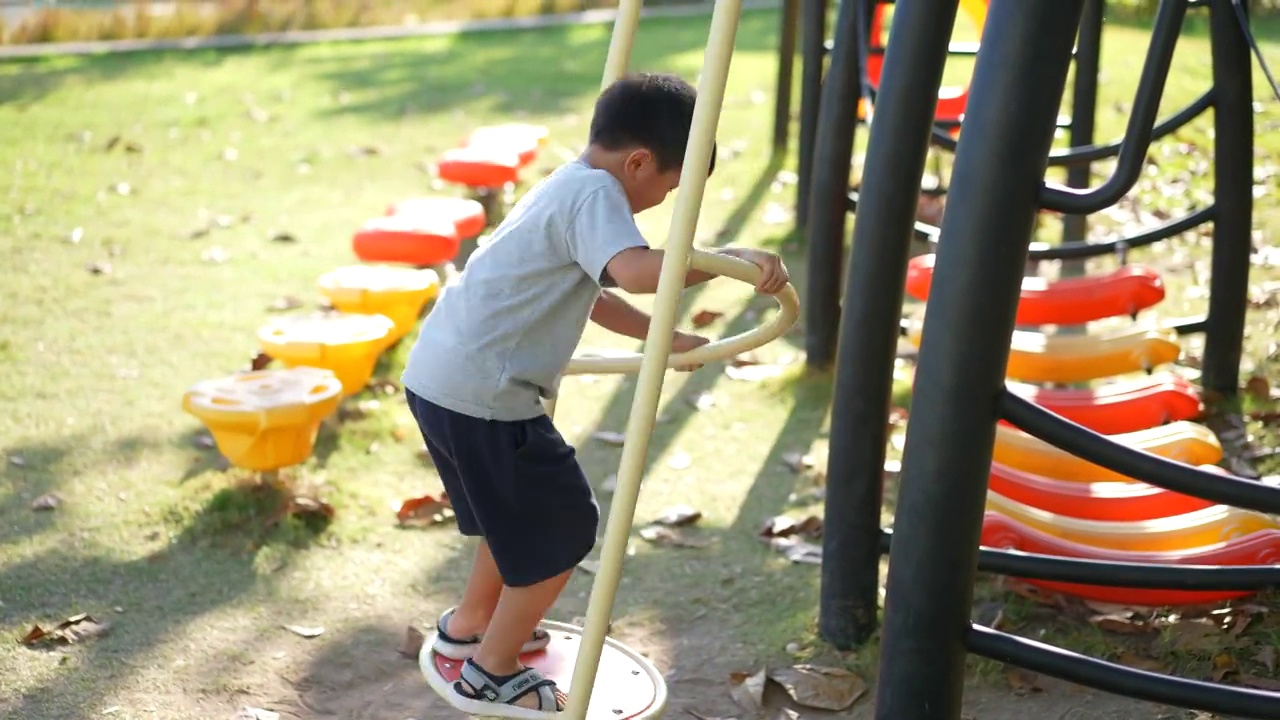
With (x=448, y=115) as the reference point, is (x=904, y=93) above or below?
above

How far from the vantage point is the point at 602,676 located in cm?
280

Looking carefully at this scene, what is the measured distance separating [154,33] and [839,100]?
355 inches

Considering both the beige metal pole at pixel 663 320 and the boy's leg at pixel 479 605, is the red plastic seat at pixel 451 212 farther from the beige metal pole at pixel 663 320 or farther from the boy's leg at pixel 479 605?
the beige metal pole at pixel 663 320

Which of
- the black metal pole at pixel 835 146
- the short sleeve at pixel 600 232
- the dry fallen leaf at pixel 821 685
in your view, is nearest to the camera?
the short sleeve at pixel 600 232

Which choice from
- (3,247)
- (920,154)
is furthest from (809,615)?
(3,247)

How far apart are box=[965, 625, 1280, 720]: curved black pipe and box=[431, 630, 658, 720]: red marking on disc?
2.17 feet

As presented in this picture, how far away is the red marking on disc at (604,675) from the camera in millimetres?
2656

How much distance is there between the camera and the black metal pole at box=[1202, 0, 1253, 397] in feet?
13.4

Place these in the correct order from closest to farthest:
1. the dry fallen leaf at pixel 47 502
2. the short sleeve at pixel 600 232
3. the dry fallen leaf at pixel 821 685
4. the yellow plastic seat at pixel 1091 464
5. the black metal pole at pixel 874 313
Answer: the short sleeve at pixel 600 232, the black metal pole at pixel 874 313, the dry fallen leaf at pixel 821 685, the yellow plastic seat at pixel 1091 464, the dry fallen leaf at pixel 47 502

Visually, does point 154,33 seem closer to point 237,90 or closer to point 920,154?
point 237,90

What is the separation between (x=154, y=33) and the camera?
11.7 metres

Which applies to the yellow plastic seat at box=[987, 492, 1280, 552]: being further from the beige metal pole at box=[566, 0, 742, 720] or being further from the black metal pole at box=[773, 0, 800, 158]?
the black metal pole at box=[773, 0, 800, 158]

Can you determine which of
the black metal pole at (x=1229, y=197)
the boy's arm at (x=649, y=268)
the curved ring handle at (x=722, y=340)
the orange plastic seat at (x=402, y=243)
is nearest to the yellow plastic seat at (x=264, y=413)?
the curved ring handle at (x=722, y=340)

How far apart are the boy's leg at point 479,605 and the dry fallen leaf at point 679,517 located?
109cm
